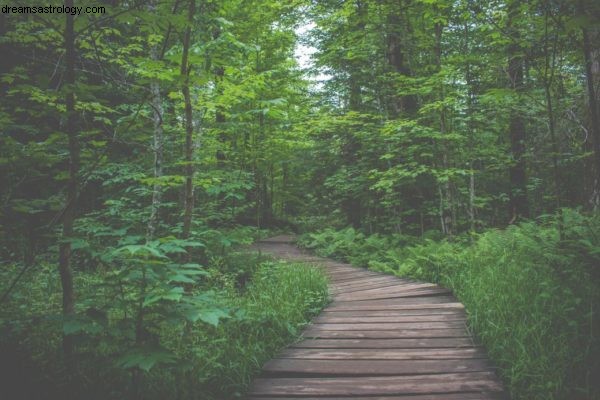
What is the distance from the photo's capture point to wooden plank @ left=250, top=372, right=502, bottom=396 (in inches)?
141

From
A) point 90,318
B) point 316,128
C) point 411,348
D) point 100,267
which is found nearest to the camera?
point 90,318

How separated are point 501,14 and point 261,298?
307 inches

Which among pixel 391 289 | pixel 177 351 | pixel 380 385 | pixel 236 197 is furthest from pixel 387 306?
pixel 236 197

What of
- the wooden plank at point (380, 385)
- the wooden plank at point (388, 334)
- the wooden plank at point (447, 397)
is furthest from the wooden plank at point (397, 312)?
the wooden plank at point (447, 397)

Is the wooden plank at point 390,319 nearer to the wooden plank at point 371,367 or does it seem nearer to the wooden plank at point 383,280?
the wooden plank at point 371,367

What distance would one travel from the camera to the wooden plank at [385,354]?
4258 millimetres

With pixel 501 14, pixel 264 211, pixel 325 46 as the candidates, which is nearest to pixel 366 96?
pixel 325 46

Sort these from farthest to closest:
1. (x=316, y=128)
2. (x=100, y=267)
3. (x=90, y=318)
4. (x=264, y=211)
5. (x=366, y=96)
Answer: (x=264, y=211) → (x=366, y=96) → (x=316, y=128) → (x=100, y=267) → (x=90, y=318)

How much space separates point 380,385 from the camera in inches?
146

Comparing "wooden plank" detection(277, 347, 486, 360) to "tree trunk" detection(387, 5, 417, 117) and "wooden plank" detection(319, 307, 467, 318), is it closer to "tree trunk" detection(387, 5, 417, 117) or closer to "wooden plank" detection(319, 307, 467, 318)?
"wooden plank" detection(319, 307, 467, 318)

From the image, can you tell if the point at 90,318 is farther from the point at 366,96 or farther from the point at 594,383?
the point at 366,96

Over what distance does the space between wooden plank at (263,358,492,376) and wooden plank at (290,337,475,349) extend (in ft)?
1.31

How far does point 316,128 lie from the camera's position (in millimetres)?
11195

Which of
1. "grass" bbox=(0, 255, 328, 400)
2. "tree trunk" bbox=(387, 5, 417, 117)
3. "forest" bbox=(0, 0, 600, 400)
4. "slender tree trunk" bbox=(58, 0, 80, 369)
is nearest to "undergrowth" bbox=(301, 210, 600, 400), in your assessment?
"forest" bbox=(0, 0, 600, 400)
